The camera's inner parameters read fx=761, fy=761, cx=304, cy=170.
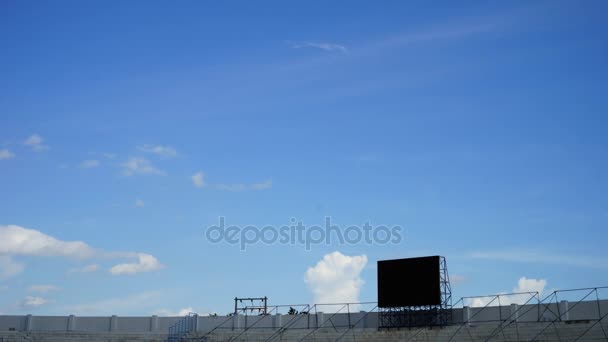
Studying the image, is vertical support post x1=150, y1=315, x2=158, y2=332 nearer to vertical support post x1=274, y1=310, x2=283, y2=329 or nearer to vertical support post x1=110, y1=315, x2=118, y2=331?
vertical support post x1=110, y1=315, x2=118, y2=331

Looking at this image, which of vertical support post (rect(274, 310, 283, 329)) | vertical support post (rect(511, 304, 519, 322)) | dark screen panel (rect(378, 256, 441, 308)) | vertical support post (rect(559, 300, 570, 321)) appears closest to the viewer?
vertical support post (rect(559, 300, 570, 321))

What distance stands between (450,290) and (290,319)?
46.7 feet

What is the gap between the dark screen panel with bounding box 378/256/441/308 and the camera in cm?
5434

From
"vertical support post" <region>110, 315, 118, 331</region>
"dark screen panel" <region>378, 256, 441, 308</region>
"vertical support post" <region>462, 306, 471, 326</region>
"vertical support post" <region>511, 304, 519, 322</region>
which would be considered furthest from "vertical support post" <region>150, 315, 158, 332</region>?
"vertical support post" <region>511, 304, 519, 322</region>

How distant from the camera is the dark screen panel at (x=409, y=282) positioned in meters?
54.3

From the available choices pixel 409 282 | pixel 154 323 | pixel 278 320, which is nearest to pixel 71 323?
pixel 154 323

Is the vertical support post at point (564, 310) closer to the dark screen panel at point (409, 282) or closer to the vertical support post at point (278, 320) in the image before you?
the dark screen panel at point (409, 282)

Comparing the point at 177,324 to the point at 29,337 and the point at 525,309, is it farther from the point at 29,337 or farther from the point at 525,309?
the point at 525,309

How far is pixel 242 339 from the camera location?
6119 cm

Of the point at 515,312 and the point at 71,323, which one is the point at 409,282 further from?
the point at 71,323

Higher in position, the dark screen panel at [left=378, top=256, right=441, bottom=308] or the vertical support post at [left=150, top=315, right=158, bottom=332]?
the dark screen panel at [left=378, top=256, right=441, bottom=308]

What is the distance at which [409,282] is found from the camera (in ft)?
181

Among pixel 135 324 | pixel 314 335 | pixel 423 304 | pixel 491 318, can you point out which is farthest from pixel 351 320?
pixel 135 324

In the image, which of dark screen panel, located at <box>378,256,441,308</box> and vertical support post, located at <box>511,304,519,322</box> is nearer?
vertical support post, located at <box>511,304,519,322</box>
